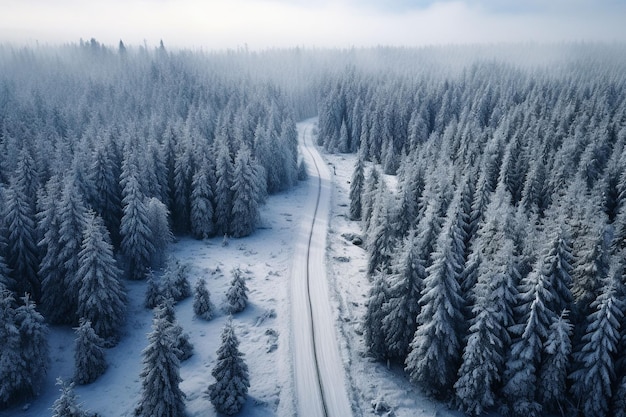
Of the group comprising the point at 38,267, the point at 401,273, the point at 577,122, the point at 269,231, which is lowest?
the point at 269,231

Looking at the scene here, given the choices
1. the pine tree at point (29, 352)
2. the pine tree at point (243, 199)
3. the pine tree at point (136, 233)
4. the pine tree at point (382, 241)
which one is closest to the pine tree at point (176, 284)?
the pine tree at point (136, 233)

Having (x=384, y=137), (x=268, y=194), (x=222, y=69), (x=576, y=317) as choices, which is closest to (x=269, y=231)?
(x=268, y=194)

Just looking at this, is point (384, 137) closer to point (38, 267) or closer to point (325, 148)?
point (325, 148)

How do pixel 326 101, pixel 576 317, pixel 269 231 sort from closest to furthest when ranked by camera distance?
pixel 576 317, pixel 269 231, pixel 326 101

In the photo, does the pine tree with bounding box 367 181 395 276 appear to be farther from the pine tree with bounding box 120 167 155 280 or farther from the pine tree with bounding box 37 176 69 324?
the pine tree with bounding box 37 176 69 324

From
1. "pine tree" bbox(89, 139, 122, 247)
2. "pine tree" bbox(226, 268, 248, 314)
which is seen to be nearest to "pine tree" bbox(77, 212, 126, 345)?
"pine tree" bbox(226, 268, 248, 314)

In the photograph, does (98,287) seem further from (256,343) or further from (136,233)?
(256,343)

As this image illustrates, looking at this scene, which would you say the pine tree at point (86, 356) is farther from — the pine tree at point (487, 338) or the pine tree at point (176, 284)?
the pine tree at point (487, 338)
